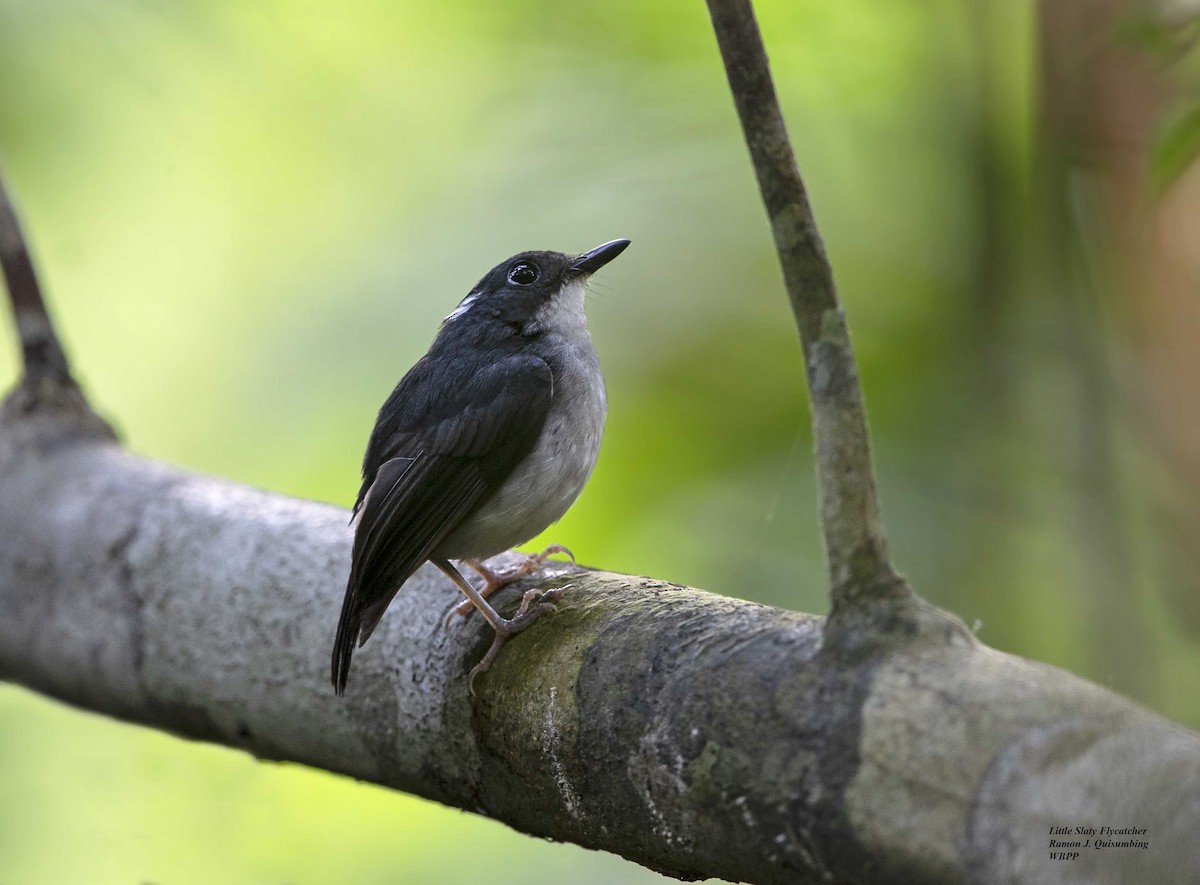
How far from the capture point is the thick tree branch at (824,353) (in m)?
1.65

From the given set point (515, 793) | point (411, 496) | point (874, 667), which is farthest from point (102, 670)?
point (874, 667)

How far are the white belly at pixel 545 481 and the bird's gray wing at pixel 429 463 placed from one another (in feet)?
0.14

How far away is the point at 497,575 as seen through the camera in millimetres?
2992

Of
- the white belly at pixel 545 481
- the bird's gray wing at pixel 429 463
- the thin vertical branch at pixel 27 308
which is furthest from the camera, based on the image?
the thin vertical branch at pixel 27 308

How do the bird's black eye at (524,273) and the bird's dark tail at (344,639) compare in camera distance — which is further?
the bird's black eye at (524,273)

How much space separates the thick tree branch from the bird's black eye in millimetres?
1859

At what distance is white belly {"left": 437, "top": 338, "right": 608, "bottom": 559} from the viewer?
2.92m

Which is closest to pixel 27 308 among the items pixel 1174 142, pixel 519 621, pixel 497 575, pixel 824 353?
pixel 497 575

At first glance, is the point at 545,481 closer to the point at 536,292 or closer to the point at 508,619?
the point at 508,619

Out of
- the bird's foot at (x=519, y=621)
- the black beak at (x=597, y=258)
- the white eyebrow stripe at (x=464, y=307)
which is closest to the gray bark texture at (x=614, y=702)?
the bird's foot at (x=519, y=621)

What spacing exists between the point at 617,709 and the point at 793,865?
17.1 inches

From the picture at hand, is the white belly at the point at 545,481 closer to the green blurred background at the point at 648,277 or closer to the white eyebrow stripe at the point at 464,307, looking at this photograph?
the white eyebrow stripe at the point at 464,307

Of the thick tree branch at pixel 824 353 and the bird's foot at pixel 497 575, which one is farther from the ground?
the thick tree branch at pixel 824 353

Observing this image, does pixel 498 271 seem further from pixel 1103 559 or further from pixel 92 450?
pixel 1103 559
